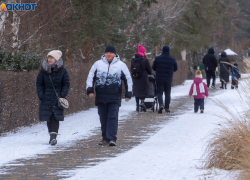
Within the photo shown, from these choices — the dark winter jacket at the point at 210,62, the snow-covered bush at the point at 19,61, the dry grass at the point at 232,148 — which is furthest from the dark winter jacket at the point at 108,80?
the dark winter jacket at the point at 210,62

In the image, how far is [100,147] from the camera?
8.17 metres

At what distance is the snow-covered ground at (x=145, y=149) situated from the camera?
6.07 metres

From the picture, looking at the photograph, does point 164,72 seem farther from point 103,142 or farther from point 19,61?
point 103,142

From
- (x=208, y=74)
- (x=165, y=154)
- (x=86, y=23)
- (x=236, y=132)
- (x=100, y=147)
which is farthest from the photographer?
(x=208, y=74)

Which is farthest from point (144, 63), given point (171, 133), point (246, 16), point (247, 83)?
point (246, 16)

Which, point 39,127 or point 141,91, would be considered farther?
point 141,91

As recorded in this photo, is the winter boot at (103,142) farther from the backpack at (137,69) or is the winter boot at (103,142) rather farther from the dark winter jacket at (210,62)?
the dark winter jacket at (210,62)

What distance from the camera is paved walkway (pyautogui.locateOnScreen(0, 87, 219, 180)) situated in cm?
616

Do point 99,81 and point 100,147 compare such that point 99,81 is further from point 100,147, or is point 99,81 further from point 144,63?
point 144,63

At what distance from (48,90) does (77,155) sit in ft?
5.02

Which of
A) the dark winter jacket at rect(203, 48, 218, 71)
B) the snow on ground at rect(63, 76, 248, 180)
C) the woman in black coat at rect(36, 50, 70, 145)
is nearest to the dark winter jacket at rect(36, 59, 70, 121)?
the woman in black coat at rect(36, 50, 70, 145)

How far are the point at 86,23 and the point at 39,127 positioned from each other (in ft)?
23.5

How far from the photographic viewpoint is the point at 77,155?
740 cm

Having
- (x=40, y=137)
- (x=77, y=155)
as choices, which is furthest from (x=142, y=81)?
(x=77, y=155)
